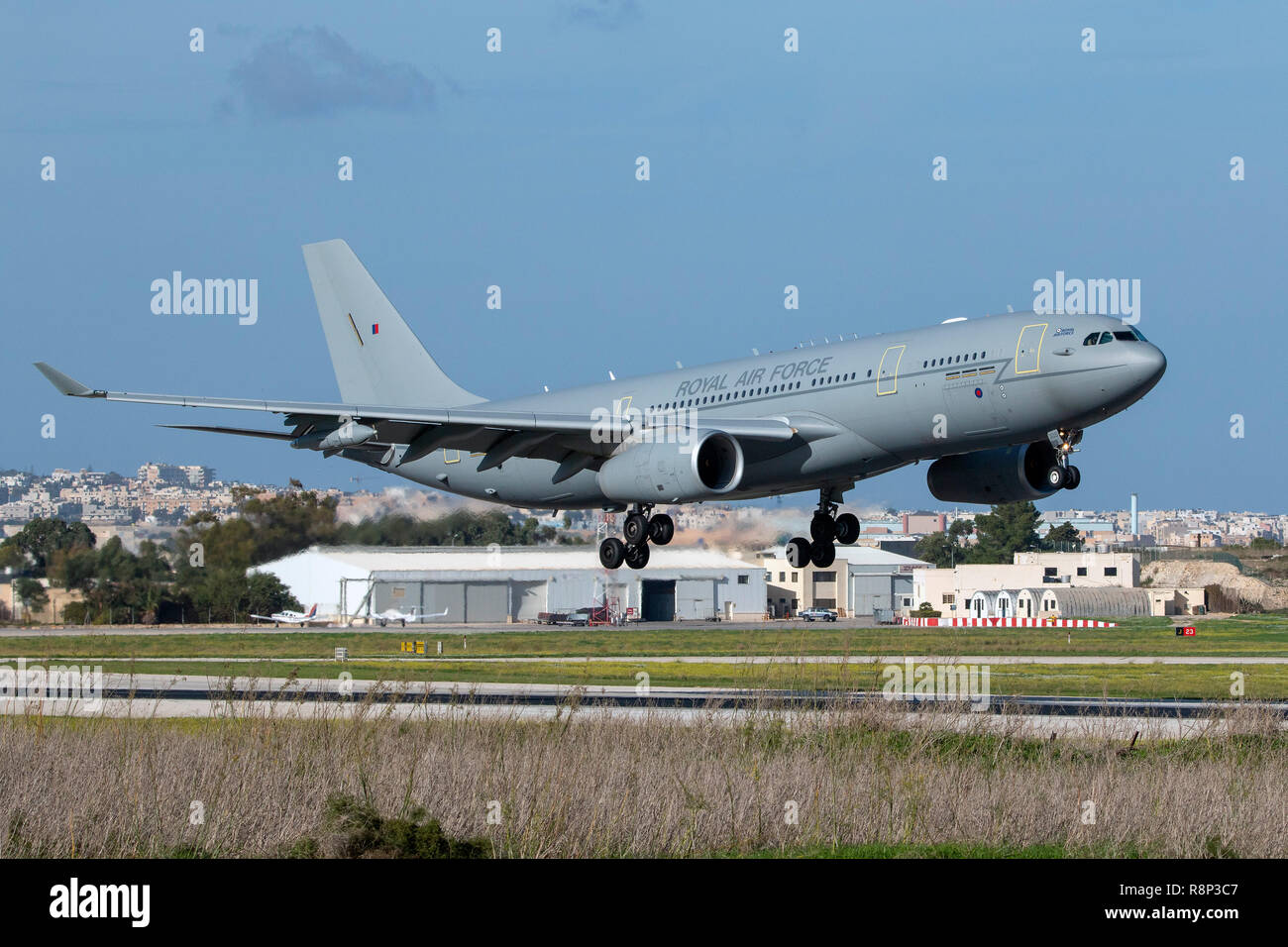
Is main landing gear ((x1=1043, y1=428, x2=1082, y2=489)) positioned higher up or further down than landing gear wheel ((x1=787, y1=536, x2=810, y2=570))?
higher up

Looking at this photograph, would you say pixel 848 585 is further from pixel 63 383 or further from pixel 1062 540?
pixel 63 383

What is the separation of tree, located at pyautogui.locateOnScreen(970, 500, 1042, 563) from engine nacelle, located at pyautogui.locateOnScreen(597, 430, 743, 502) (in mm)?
112824

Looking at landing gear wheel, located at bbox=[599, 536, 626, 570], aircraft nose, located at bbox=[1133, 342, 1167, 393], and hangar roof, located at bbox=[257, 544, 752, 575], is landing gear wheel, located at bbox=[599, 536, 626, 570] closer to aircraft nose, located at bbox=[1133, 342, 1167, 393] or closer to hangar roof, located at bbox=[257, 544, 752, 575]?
aircraft nose, located at bbox=[1133, 342, 1167, 393]

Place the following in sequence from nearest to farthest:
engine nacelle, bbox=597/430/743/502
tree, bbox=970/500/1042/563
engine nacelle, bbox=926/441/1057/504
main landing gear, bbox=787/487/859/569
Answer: engine nacelle, bbox=597/430/743/502
engine nacelle, bbox=926/441/1057/504
main landing gear, bbox=787/487/859/569
tree, bbox=970/500/1042/563

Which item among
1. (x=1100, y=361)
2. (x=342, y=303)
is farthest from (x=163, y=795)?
(x=342, y=303)

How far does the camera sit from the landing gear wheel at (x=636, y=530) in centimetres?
4247

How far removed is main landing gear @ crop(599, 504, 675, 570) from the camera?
42.5 m

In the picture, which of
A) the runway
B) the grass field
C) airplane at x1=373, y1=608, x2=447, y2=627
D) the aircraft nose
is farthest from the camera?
airplane at x1=373, y1=608, x2=447, y2=627

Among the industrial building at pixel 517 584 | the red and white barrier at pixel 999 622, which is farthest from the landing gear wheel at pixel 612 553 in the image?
the red and white barrier at pixel 999 622

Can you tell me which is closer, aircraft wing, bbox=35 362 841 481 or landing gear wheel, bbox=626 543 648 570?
aircraft wing, bbox=35 362 841 481

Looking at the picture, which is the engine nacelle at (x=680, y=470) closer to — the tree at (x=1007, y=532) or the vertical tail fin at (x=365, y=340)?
the vertical tail fin at (x=365, y=340)

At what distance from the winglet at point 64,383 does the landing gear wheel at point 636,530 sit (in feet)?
46.6

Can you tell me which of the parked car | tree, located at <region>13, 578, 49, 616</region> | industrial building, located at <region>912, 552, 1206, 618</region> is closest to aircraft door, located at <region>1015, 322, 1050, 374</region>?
tree, located at <region>13, 578, 49, 616</region>
